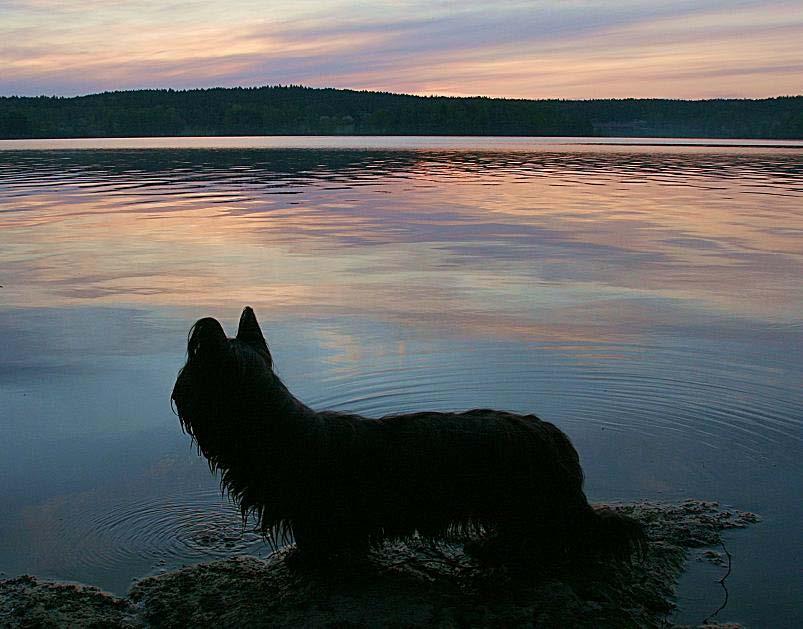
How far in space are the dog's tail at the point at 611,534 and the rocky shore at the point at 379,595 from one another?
0.08m

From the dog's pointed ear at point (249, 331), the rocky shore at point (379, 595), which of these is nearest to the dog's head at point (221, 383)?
the dog's pointed ear at point (249, 331)

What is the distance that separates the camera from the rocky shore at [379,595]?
434 cm

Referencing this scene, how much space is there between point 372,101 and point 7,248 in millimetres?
158282

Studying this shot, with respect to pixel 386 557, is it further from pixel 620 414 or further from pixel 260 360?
pixel 620 414

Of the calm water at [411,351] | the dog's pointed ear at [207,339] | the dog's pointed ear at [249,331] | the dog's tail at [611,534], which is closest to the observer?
the dog's pointed ear at [207,339]

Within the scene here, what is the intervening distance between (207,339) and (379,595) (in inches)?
61.7

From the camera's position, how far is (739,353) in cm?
891

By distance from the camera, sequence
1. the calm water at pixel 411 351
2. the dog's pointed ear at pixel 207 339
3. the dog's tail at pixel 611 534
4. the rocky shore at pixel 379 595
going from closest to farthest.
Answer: the dog's pointed ear at pixel 207 339 → the rocky shore at pixel 379 595 → the dog's tail at pixel 611 534 → the calm water at pixel 411 351

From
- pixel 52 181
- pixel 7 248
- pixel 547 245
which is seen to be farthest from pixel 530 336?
pixel 52 181

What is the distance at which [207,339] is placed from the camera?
4133mm

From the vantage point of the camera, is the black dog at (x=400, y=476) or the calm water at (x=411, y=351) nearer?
the black dog at (x=400, y=476)

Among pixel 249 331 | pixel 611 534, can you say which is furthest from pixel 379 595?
pixel 249 331

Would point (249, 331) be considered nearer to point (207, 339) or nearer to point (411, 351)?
point (207, 339)

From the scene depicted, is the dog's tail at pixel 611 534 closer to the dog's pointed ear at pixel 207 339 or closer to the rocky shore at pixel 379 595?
the rocky shore at pixel 379 595
